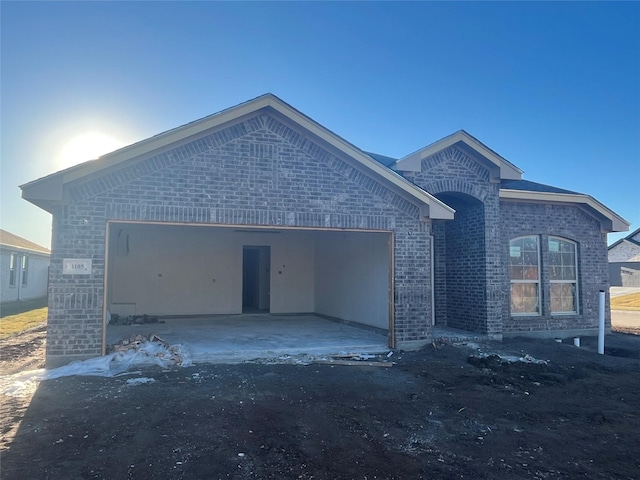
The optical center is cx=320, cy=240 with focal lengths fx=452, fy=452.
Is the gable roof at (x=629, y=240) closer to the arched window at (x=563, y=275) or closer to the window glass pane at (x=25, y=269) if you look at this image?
the arched window at (x=563, y=275)

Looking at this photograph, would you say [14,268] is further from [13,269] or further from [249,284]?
[249,284]

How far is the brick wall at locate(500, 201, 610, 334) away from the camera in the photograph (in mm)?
12531

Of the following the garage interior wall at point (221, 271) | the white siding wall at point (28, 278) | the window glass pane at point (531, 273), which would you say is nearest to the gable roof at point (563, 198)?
the window glass pane at point (531, 273)

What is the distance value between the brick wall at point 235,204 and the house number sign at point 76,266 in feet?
0.24

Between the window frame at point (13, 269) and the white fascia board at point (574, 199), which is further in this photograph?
the window frame at point (13, 269)

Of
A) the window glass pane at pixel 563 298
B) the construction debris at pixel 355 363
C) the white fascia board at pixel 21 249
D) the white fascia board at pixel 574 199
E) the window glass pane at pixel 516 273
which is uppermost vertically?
the white fascia board at pixel 574 199

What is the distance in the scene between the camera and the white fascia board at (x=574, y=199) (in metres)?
12.4

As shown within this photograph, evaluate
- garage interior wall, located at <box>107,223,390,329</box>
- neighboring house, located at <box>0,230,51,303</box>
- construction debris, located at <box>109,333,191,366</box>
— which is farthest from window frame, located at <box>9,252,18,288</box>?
construction debris, located at <box>109,333,191,366</box>

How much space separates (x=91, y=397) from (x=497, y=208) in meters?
10.2

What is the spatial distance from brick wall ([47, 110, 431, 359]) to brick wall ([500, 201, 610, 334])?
3555 mm

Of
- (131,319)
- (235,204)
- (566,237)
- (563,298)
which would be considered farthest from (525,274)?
(131,319)

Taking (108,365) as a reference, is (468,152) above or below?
above

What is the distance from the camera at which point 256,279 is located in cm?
1802

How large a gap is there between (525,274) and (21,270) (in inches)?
949
